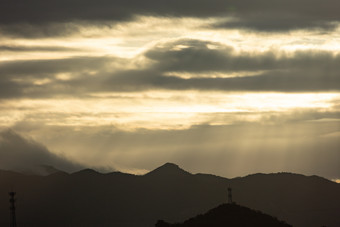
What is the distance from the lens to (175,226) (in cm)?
14312

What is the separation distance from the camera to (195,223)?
475 ft

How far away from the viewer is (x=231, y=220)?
14712 cm

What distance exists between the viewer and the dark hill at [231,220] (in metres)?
146

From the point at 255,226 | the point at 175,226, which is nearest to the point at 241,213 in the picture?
the point at 255,226

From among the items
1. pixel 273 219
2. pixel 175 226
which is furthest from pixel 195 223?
pixel 273 219

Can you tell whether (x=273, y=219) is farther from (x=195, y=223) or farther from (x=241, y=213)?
(x=195, y=223)

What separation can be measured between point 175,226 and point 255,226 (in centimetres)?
1647

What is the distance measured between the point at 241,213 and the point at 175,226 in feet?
50.6

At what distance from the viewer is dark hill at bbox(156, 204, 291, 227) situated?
145625 mm

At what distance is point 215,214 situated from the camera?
14975 cm

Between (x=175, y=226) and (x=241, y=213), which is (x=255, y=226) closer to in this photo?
(x=241, y=213)

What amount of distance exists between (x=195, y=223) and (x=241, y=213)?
11.0 metres

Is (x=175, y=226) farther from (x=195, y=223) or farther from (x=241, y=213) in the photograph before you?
(x=241, y=213)

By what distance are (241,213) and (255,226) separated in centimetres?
495
